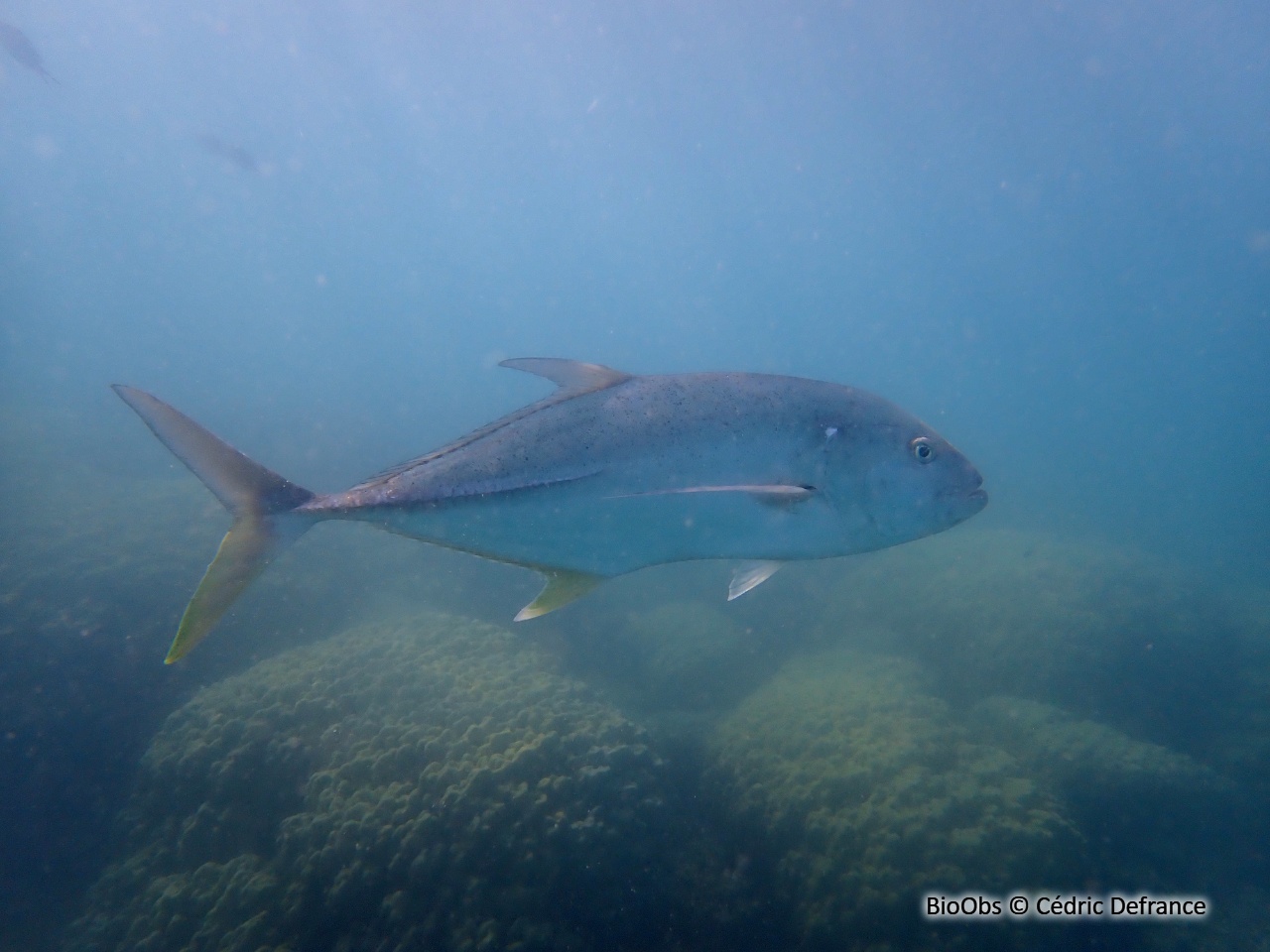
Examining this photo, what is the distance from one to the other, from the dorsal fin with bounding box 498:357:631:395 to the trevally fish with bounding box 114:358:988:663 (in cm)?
18

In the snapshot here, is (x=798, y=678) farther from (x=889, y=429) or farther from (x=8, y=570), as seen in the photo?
(x=8, y=570)

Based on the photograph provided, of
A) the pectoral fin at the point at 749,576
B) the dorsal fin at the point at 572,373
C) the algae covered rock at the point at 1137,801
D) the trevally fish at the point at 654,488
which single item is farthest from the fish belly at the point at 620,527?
the algae covered rock at the point at 1137,801

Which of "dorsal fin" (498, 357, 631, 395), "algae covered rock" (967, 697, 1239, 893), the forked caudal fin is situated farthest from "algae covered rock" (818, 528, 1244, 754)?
the forked caudal fin

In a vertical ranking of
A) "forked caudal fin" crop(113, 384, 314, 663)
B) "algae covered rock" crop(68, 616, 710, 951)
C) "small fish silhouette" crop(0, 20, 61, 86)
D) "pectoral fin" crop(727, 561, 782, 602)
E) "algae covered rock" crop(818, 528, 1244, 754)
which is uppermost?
"small fish silhouette" crop(0, 20, 61, 86)

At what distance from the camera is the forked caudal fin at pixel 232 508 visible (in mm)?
1937

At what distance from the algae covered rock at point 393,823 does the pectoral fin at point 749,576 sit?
312 cm

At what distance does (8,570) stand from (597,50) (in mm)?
47173

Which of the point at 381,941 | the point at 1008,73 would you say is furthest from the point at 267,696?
the point at 1008,73

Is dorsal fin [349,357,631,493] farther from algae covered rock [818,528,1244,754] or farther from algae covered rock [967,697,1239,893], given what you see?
algae covered rock [818,528,1244,754]

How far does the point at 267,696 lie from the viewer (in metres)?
5.93

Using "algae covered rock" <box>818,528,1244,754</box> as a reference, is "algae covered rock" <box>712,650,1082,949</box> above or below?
above

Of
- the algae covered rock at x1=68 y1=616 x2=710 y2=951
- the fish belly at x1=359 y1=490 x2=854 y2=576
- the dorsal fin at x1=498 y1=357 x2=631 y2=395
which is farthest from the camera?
the algae covered rock at x1=68 y1=616 x2=710 y2=951

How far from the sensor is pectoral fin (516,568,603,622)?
1972 millimetres

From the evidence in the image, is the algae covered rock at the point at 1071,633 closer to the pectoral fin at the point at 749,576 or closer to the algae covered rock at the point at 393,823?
the algae covered rock at the point at 393,823
